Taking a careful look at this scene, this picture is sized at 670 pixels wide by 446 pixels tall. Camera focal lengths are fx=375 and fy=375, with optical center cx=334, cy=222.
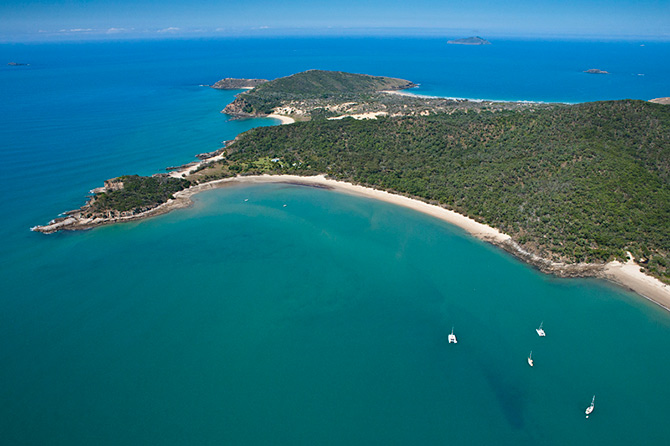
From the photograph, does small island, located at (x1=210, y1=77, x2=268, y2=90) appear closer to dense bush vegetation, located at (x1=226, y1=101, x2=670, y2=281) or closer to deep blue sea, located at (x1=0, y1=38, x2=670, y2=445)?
dense bush vegetation, located at (x1=226, y1=101, x2=670, y2=281)

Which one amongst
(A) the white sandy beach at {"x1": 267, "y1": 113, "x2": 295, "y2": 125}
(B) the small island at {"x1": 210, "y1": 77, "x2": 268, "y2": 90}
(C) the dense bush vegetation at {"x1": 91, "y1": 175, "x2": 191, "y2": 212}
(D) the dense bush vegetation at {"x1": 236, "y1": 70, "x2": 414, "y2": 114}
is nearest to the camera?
(C) the dense bush vegetation at {"x1": 91, "y1": 175, "x2": 191, "y2": 212}

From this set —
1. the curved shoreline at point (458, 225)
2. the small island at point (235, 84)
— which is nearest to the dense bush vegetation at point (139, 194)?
the curved shoreline at point (458, 225)

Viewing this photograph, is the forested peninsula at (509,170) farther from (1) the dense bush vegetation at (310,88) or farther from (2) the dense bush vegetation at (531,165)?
(1) the dense bush vegetation at (310,88)

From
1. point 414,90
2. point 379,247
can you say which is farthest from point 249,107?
point 379,247

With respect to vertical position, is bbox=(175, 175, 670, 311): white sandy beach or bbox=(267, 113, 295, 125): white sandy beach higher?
bbox=(267, 113, 295, 125): white sandy beach

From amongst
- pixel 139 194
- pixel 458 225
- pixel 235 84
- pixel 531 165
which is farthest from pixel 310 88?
pixel 458 225

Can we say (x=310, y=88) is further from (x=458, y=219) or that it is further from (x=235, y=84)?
(x=458, y=219)

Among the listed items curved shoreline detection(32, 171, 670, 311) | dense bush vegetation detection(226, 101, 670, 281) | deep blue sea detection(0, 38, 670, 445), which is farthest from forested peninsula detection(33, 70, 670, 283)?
deep blue sea detection(0, 38, 670, 445)
